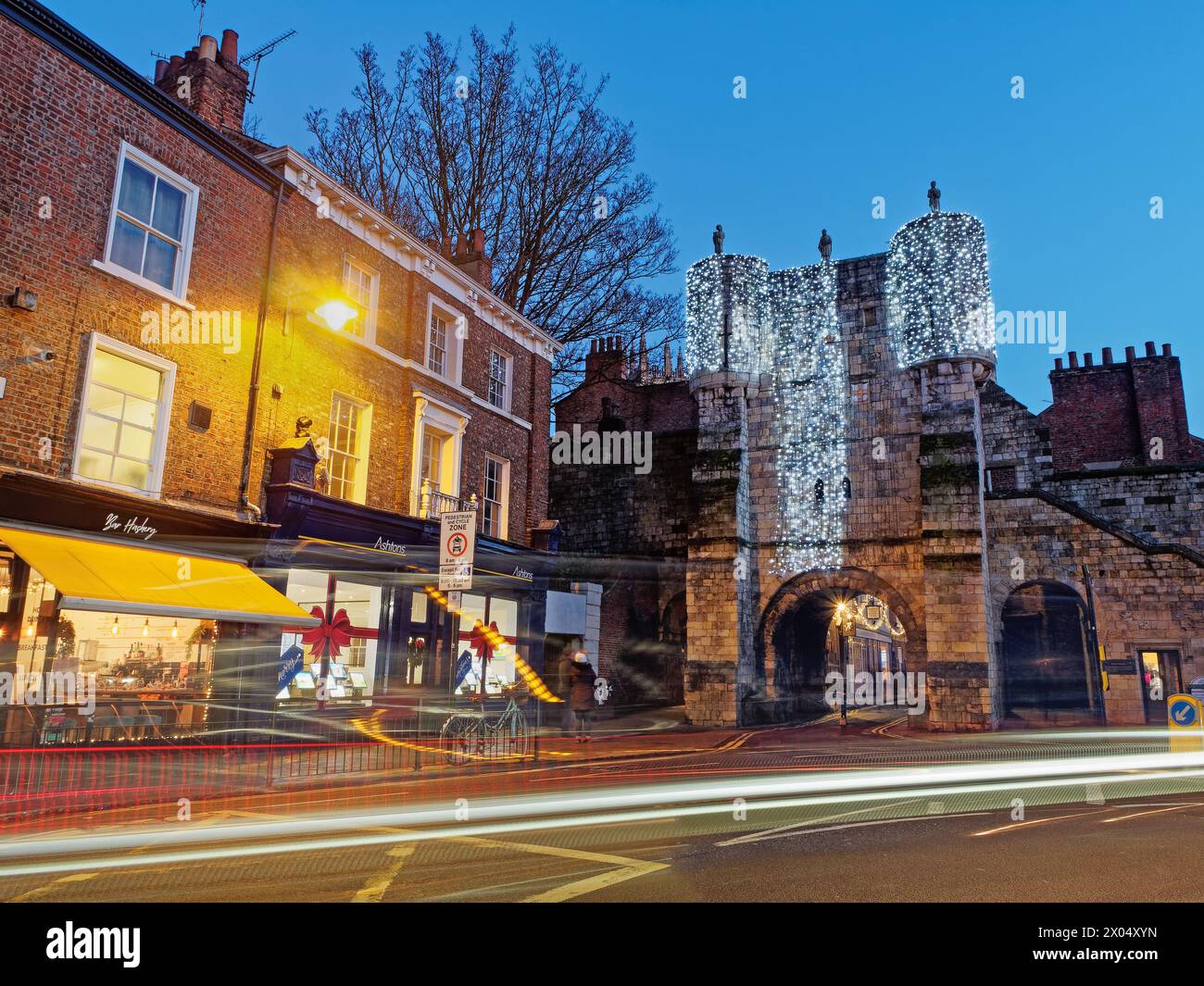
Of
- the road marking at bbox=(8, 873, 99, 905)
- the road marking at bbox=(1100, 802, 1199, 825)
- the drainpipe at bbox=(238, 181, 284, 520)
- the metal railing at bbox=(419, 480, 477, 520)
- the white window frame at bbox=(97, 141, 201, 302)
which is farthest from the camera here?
the metal railing at bbox=(419, 480, 477, 520)

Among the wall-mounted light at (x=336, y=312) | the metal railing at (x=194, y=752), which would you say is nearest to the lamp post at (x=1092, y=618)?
the metal railing at (x=194, y=752)

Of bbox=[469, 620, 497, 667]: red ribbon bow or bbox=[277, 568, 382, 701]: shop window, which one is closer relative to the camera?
bbox=[277, 568, 382, 701]: shop window

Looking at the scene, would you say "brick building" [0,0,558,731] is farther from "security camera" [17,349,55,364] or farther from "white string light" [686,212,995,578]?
"white string light" [686,212,995,578]

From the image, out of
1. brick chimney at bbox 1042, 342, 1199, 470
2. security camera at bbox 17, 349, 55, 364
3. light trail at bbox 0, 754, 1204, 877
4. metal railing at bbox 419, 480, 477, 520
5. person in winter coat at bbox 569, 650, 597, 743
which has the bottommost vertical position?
light trail at bbox 0, 754, 1204, 877

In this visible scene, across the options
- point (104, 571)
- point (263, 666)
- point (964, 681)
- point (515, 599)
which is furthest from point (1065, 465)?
point (104, 571)

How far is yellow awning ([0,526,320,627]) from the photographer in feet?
29.8

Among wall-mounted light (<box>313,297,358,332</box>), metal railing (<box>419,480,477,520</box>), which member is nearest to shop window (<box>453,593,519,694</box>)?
metal railing (<box>419,480,477,520</box>)

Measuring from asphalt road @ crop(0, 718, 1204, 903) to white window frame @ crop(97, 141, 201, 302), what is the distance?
283 inches

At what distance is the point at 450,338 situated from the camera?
17719mm

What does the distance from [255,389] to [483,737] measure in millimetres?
6657

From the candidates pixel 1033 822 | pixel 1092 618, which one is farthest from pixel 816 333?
pixel 1033 822

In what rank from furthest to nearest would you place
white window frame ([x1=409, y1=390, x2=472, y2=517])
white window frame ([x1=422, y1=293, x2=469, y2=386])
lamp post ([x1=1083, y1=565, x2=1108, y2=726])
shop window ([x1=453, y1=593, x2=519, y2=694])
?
lamp post ([x1=1083, y1=565, x2=1108, y2=726])
shop window ([x1=453, y1=593, x2=519, y2=694])
white window frame ([x1=422, y1=293, x2=469, y2=386])
white window frame ([x1=409, y1=390, x2=472, y2=517])

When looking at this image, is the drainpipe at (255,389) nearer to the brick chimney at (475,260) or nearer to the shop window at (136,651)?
the shop window at (136,651)

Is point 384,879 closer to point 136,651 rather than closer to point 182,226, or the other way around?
point 136,651
